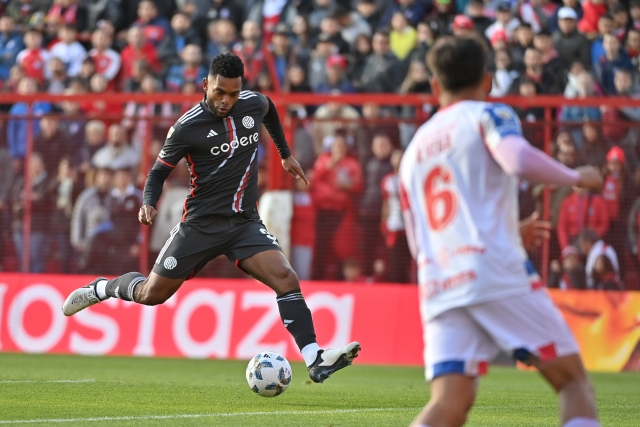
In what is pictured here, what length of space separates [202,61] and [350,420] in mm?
10696

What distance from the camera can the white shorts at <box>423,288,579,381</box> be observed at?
4469 millimetres

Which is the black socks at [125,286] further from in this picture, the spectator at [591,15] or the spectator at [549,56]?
the spectator at [591,15]

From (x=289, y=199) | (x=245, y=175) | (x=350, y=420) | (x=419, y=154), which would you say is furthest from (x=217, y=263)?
(x=419, y=154)

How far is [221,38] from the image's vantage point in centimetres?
1764

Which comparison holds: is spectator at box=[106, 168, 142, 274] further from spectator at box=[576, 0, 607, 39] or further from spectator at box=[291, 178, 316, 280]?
spectator at box=[576, 0, 607, 39]

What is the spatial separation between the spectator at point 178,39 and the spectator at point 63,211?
3.27m

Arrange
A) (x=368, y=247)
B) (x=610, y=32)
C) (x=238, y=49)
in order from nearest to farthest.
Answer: (x=368, y=247) → (x=610, y=32) → (x=238, y=49)

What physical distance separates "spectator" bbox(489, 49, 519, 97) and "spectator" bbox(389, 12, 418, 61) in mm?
1544

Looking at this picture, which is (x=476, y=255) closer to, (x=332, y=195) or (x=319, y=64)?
(x=332, y=195)

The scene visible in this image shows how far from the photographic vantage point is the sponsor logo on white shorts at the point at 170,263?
8969 millimetres

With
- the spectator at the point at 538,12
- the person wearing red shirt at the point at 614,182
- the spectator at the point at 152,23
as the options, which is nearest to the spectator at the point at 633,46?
the spectator at the point at 538,12

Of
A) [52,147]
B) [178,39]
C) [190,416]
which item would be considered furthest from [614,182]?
[178,39]

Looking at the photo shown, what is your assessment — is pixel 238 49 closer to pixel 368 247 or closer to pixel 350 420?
pixel 368 247

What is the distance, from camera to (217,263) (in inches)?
572
